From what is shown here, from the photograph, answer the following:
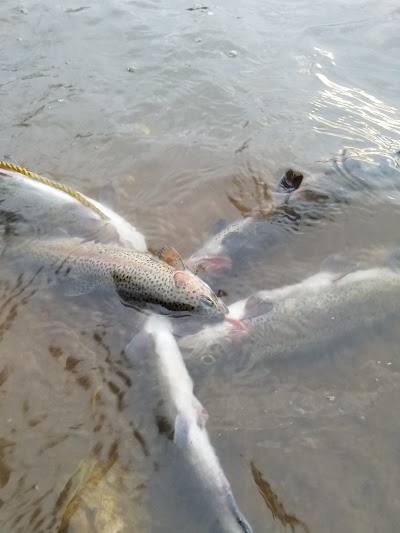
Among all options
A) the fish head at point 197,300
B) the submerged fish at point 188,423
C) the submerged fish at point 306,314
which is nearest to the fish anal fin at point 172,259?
the fish head at point 197,300

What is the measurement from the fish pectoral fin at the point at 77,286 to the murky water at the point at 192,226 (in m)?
0.12

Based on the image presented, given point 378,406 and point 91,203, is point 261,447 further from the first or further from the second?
point 91,203

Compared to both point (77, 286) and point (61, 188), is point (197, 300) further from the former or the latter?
point (61, 188)

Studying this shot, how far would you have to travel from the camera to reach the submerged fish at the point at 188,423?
2.82 metres

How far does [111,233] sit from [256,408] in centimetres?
237

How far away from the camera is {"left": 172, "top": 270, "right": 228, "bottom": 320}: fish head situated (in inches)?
156

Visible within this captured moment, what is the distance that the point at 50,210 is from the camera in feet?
16.3

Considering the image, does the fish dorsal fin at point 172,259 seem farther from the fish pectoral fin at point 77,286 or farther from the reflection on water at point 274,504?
the reflection on water at point 274,504

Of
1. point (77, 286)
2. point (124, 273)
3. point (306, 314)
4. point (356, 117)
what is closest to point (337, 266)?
point (306, 314)

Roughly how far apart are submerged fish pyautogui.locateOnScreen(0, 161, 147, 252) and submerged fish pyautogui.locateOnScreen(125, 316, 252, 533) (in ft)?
4.25

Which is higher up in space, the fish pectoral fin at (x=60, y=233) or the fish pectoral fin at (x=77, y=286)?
the fish pectoral fin at (x=60, y=233)

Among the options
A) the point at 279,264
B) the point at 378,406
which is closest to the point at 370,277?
the point at 279,264

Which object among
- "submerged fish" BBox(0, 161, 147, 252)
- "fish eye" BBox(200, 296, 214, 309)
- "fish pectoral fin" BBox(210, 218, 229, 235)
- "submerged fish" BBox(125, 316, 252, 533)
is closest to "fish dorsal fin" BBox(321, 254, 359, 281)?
"fish pectoral fin" BBox(210, 218, 229, 235)

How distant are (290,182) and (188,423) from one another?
315cm
